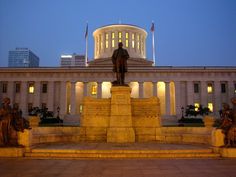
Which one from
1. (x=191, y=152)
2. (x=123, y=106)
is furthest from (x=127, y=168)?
(x=123, y=106)

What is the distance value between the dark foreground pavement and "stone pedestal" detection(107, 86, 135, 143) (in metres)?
5.33

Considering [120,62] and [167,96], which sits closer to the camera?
[120,62]

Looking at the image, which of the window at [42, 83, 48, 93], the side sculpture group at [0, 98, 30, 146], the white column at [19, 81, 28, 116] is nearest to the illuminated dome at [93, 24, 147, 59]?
the window at [42, 83, 48, 93]

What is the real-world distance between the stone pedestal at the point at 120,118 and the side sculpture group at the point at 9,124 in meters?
5.66

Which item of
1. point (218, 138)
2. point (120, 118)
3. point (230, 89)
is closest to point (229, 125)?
point (218, 138)

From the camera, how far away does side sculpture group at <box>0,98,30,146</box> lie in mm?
10406

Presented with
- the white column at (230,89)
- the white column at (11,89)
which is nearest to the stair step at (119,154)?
the white column at (230,89)

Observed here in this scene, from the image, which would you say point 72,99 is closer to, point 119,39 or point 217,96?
point 119,39

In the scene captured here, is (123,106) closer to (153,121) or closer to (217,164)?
(153,121)

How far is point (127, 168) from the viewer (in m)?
8.12

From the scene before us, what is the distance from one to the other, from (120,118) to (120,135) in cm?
103

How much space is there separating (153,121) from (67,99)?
183 feet

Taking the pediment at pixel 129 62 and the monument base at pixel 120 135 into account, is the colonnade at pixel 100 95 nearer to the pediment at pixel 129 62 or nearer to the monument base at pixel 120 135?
the pediment at pixel 129 62

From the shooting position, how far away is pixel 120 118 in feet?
49.6
